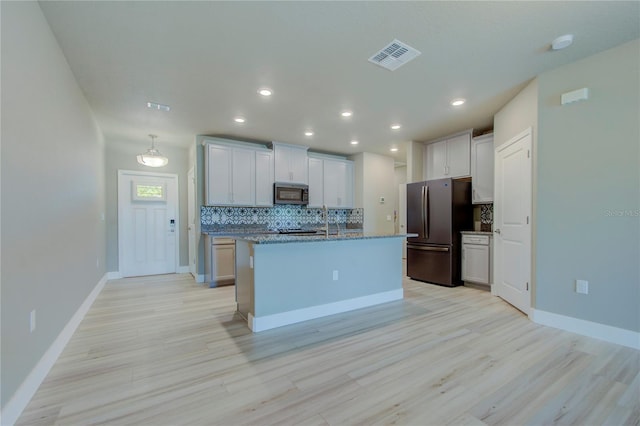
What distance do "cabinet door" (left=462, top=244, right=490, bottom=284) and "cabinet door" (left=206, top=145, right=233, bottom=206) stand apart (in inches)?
162

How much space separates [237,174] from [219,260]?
5.06 feet

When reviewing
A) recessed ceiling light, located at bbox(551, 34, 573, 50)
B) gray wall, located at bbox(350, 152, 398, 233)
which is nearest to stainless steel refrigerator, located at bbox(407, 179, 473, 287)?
gray wall, located at bbox(350, 152, 398, 233)

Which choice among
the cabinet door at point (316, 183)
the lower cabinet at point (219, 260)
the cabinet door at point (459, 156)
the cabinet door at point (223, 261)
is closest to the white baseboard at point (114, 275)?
the lower cabinet at point (219, 260)

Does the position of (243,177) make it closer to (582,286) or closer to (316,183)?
(316,183)

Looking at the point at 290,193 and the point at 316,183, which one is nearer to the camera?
the point at 290,193

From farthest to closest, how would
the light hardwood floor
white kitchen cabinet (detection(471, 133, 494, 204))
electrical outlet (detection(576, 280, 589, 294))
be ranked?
white kitchen cabinet (detection(471, 133, 494, 204)) → electrical outlet (detection(576, 280, 589, 294)) → the light hardwood floor

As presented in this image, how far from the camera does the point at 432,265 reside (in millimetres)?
4789

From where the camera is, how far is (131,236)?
18.3 ft

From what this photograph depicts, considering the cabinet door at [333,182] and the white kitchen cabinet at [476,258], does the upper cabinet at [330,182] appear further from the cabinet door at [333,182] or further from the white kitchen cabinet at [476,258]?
the white kitchen cabinet at [476,258]

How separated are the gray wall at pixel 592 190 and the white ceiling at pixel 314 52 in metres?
0.28

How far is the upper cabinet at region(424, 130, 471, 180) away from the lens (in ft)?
15.6

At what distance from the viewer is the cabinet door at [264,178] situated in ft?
17.4

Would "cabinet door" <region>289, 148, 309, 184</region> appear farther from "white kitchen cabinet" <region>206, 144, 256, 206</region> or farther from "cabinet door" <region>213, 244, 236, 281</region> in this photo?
"cabinet door" <region>213, 244, 236, 281</region>

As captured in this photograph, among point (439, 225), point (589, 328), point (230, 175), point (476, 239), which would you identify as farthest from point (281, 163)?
point (589, 328)
